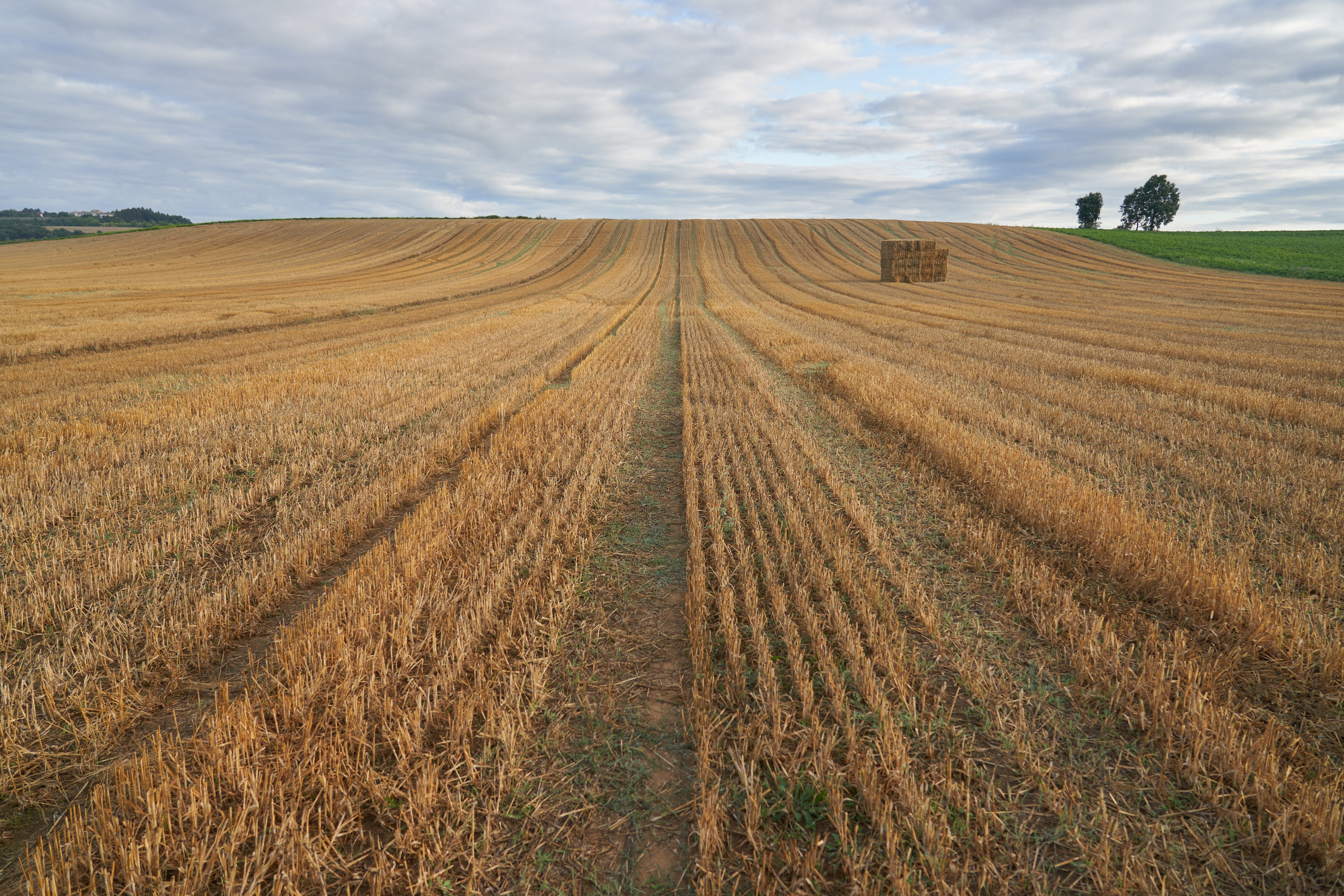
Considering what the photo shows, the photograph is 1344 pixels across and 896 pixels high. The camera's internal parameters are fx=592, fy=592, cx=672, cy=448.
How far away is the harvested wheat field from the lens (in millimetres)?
2361

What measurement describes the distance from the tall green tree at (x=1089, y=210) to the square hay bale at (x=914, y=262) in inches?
2690

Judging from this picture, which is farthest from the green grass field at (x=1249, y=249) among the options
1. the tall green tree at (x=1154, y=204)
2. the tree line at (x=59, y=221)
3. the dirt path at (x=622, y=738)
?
the tree line at (x=59, y=221)

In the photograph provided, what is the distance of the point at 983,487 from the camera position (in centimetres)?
617

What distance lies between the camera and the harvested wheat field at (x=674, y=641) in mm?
2361

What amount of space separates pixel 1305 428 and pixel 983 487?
17.7 feet

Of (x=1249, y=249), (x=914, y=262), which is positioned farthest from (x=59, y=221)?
(x=1249, y=249)

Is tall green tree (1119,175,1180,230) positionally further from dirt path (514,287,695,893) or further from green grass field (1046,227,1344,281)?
dirt path (514,287,695,893)

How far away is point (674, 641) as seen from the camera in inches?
151

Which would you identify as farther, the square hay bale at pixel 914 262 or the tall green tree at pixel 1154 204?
the tall green tree at pixel 1154 204

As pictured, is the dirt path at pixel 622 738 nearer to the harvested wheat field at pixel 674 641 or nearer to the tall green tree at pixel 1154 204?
the harvested wheat field at pixel 674 641

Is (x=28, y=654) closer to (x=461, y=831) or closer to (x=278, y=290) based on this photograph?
(x=461, y=831)

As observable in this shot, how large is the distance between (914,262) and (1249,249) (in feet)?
119

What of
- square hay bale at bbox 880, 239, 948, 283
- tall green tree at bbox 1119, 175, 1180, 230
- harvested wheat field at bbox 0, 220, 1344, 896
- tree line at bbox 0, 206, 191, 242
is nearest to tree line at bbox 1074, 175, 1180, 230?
tall green tree at bbox 1119, 175, 1180, 230

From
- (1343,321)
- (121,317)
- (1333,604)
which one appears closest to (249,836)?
(1333,604)
